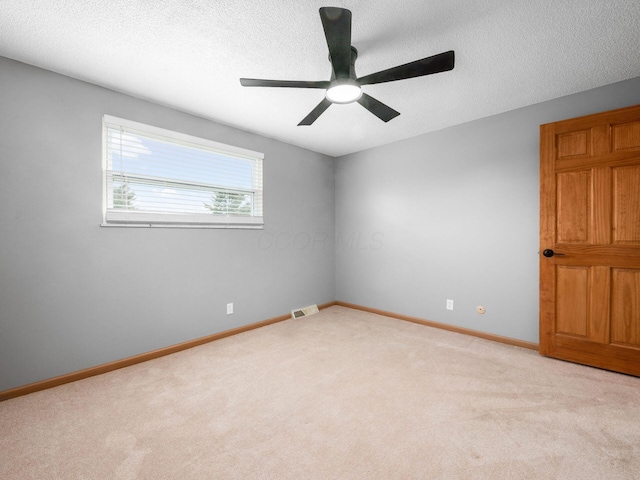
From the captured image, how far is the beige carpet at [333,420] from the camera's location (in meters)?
1.36

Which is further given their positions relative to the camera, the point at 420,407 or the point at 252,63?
the point at 252,63

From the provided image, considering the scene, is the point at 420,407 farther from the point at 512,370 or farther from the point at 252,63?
the point at 252,63

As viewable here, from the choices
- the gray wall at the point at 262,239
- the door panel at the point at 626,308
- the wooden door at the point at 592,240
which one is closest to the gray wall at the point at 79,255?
the gray wall at the point at 262,239

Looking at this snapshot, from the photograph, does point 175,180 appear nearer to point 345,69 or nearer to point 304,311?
point 345,69

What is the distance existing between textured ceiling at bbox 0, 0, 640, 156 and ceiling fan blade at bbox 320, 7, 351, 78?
310mm

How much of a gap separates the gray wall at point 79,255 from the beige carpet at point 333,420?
285mm

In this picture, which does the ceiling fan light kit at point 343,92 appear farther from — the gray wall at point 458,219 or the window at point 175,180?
the gray wall at point 458,219

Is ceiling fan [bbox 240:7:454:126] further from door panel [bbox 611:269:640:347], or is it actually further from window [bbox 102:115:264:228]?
door panel [bbox 611:269:640:347]

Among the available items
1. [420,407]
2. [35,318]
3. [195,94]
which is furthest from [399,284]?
[35,318]

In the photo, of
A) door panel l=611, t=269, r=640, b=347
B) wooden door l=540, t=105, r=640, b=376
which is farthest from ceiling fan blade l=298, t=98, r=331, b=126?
door panel l=611, t=269, r=640, b=347

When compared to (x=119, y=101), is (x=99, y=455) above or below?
below

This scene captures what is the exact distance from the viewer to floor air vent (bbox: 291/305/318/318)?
12.7 feet

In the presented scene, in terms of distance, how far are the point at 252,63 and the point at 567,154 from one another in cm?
284

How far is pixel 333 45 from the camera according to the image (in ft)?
4.82
